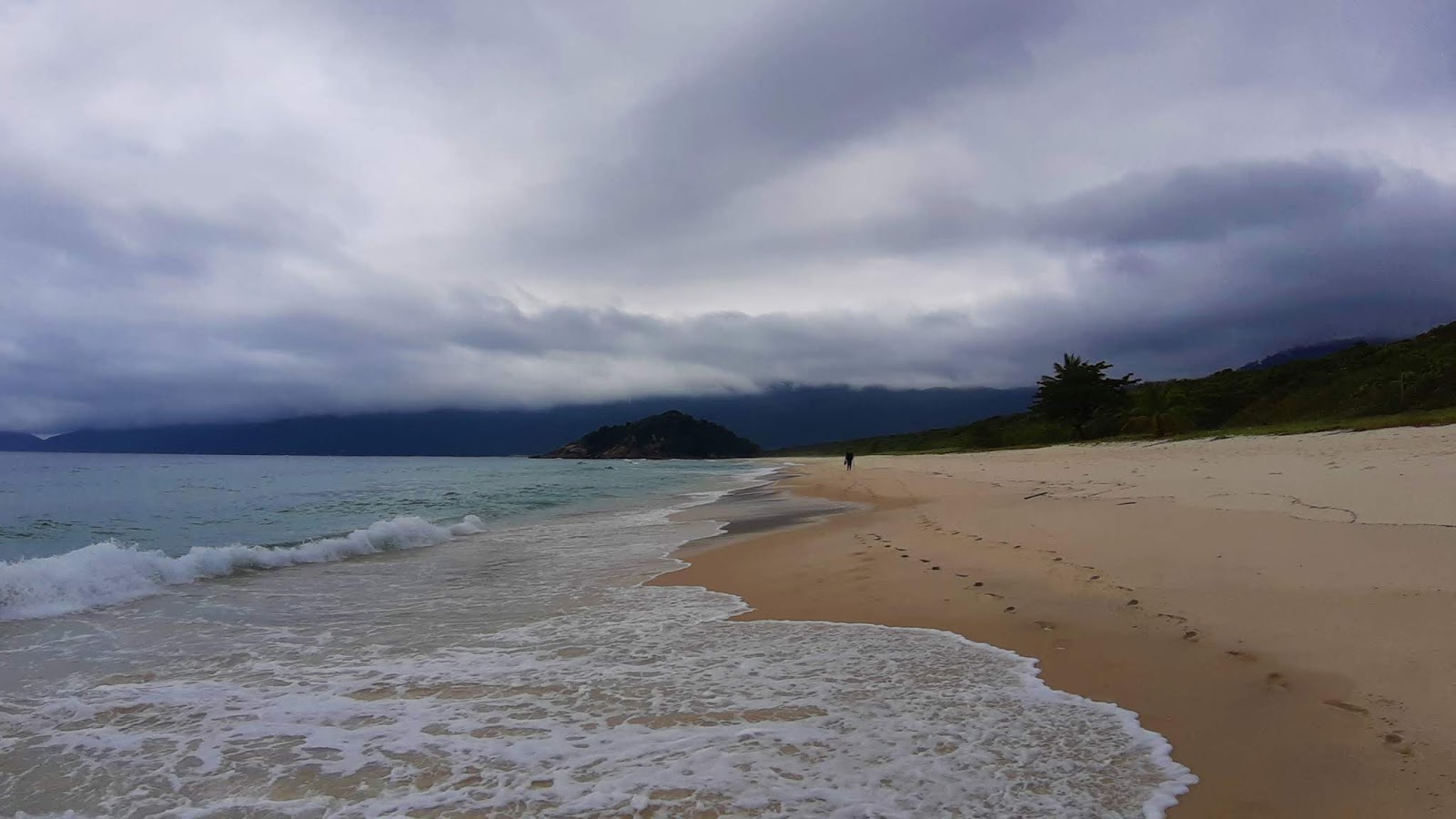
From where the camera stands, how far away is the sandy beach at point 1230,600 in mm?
3354

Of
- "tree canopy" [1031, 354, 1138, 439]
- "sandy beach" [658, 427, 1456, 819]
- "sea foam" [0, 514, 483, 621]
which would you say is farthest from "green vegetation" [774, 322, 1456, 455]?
"sea foam" [0, 514, 483, 621]

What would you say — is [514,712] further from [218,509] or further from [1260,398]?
[1260,398]

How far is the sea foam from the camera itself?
27.8ft

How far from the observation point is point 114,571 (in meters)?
9.62

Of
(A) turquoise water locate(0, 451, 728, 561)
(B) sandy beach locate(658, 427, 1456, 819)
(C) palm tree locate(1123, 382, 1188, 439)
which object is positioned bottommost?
(A) turquoise water locate(0, 451, 728, 561)

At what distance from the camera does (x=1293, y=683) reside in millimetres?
4180

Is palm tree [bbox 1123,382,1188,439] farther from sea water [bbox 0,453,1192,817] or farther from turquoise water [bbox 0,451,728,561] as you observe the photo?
sea water [bbox 0,453,1192,817]

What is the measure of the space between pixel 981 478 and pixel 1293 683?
62.8ft

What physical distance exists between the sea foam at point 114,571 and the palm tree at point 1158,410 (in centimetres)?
4387

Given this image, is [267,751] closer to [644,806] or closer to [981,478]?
[644,806]

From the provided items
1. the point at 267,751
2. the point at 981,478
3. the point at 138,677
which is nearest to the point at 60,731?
Result: the point at 138,677

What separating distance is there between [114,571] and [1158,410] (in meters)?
57.3

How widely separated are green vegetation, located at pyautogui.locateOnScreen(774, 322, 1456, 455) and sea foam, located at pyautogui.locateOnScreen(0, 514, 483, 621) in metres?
28.7

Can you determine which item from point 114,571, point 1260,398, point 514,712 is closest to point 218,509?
point 114,571
